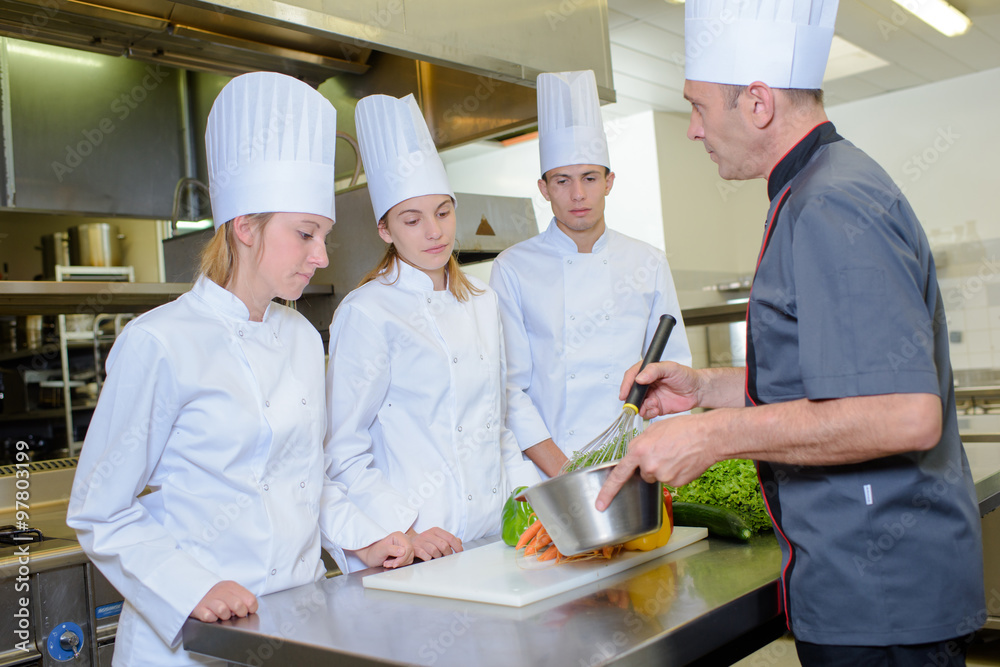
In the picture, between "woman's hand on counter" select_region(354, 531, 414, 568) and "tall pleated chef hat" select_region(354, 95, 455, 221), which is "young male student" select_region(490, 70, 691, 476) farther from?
"woman's hand on counter" select_region(354, 531, 414, 568)

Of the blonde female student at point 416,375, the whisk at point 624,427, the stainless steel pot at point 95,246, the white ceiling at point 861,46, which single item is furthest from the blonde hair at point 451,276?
the stainless steel pot at point 95,246

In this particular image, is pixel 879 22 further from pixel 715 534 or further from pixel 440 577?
pixel 440 577

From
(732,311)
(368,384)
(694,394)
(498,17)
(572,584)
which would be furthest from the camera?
(732,311)

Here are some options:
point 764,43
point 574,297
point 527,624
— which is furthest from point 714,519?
point 574,297

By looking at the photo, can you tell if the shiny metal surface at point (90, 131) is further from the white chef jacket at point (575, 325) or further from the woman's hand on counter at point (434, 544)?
the woman's hand on counter at point (434, 544)

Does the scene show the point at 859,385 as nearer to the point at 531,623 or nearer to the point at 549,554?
the point at 531,623

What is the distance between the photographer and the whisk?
3.94 ft

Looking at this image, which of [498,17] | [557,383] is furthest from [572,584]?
[498,17]

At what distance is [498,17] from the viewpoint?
7.34 ft

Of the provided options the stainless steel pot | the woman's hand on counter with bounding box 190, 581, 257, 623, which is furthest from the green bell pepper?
the stainless steel pot

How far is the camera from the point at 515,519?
4.41ft

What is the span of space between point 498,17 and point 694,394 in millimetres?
1334

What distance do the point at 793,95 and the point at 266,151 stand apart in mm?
822

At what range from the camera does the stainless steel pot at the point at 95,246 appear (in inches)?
226
